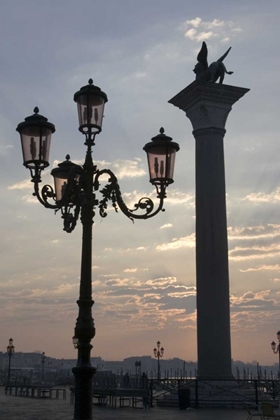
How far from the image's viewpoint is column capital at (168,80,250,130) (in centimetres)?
2653

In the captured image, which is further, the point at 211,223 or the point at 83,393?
the point at 211,223

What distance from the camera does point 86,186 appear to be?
33.7 ft

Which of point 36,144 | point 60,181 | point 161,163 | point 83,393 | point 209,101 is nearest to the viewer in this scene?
point 83,393

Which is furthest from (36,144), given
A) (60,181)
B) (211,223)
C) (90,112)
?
(211,223)

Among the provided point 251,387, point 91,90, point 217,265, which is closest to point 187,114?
point 217,265

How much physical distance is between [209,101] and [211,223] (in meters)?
5.36

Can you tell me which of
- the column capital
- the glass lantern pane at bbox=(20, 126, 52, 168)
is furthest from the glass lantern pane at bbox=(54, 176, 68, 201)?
the column capital

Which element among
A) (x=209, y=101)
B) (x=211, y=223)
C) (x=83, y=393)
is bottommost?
(x=83, y=393)

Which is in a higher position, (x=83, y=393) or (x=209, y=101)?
(x=209, y=101)

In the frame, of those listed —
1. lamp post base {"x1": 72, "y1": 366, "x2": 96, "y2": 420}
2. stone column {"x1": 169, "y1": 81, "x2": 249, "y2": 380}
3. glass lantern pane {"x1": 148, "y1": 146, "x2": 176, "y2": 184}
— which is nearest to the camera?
lamp post base {"x1": 72, "y1": 366, "x2": 96, "y2": 420}

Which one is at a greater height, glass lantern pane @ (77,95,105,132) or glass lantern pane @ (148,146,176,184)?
glass lantern pane @ (77,95,105,132)

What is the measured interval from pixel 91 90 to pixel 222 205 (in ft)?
51.7

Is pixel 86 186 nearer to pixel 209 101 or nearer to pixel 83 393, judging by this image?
pixel 83 393

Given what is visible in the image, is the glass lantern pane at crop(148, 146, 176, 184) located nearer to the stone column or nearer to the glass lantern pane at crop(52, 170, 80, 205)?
the glass lantern pane at crop(52, 170, 80, 205)
